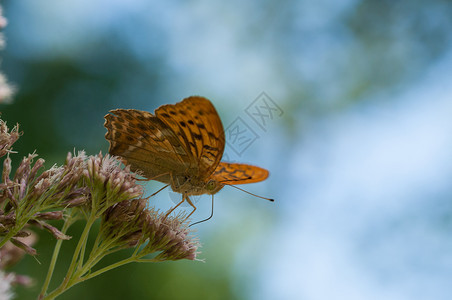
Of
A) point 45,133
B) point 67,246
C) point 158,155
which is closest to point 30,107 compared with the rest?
point 45,133

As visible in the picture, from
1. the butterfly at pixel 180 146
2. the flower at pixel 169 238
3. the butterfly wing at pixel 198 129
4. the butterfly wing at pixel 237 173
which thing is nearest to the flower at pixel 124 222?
the flower at pixel 169 238

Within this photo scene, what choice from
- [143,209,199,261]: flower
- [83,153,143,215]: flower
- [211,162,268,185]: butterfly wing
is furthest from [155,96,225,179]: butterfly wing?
[83,153,143,215]: flower

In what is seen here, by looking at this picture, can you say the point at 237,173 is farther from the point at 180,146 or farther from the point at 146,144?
the point at 146,144

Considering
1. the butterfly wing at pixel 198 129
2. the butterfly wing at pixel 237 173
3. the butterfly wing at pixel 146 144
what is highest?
the butterfly wing at pixel 237 173

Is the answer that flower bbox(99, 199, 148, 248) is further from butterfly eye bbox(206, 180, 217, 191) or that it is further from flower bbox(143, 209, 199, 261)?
butterfly eye bbox(206, 180, 217, 191)

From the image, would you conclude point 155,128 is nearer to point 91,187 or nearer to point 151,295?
point 91,187

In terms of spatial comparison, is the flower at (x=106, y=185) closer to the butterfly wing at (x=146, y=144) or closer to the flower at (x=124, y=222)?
the flower at (x=124, y=222)

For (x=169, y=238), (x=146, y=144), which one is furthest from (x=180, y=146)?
(x=169, y=238)
